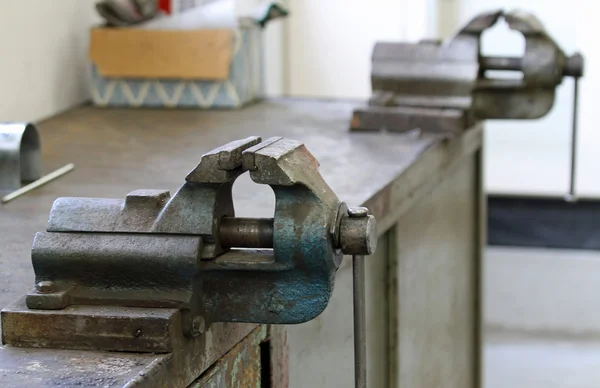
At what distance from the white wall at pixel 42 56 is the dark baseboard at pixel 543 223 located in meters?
1.86

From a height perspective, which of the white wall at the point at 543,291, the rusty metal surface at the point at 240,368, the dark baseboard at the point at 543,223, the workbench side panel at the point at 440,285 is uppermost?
the rusty metal surface at the point at 240,368

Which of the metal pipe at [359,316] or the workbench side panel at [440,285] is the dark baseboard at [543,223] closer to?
the workbench side panel at [440,285]

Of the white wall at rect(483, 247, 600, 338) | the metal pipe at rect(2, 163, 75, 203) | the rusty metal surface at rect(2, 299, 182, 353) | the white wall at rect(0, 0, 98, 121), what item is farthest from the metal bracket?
the white wall at rect(483, 247, 600, 338)

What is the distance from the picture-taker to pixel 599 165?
352cm

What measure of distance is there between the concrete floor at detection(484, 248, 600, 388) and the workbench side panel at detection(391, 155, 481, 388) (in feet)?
3.60

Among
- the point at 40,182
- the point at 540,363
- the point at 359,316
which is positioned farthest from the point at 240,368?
the point at 540,363

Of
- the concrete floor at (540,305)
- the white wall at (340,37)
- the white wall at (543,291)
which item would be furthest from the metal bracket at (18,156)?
the white wall at (543,291)

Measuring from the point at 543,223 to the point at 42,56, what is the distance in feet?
7.01

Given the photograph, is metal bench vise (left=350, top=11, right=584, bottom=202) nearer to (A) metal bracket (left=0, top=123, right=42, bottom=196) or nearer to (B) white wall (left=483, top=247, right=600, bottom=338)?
(A) metal bracket (left=0, top=123, right=42, bottom=196)

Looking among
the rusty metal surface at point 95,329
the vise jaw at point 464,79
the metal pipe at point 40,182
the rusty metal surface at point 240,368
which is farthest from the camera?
the vise jaw at point 464,79

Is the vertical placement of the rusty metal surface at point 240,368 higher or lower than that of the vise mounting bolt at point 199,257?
lower

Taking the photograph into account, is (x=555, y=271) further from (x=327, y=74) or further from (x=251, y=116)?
(x=251, y=116)

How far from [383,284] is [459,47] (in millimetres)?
599

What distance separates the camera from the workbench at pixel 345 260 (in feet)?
3.24
